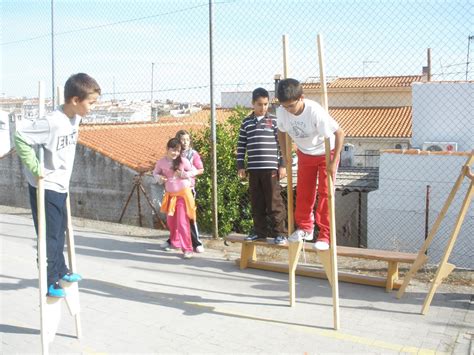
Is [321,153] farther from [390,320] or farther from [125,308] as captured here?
[125,308]

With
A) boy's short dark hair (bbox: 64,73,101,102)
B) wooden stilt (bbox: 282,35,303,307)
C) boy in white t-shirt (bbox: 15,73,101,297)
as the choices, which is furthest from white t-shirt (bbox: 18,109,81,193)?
wooden stilt (bbox: 282,35,303,307)

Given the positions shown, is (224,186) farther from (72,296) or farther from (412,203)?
(72,296)

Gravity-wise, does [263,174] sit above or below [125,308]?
above

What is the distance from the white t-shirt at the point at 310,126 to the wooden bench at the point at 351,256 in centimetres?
112

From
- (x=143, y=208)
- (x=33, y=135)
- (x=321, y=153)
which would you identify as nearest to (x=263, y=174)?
(x=321, y=153)

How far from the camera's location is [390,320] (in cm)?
470

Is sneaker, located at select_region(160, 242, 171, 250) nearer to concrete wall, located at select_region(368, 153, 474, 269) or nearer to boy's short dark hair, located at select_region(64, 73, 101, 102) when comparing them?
boy's short dark hair, located at select_region(64, 73, 101, 102)

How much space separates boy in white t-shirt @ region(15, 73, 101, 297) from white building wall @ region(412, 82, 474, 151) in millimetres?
10883

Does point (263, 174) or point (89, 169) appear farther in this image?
point (89, 169)

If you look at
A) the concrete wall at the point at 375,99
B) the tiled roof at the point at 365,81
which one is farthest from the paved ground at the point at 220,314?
the concrete wall at the point at 375,99

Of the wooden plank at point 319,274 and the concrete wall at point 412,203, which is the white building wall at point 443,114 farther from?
the wooden plank at point 319,274

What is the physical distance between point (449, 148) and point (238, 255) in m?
9.33

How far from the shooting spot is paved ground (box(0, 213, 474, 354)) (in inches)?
165

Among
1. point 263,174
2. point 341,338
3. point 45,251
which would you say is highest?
point 263,174
